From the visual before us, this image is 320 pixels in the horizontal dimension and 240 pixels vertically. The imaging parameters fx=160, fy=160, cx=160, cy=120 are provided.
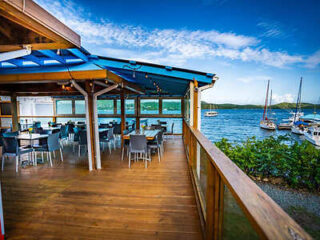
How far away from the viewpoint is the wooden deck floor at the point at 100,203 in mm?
2136

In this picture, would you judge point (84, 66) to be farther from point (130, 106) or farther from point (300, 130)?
point (300, 130)

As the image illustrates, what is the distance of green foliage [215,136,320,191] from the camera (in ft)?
15.2

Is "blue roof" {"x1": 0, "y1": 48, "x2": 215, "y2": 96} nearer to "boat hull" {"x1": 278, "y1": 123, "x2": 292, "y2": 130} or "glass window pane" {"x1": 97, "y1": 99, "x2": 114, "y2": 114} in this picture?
"glass window pane" {"x1": 97, "y1": 99, "x2": 114, "y2": 114}

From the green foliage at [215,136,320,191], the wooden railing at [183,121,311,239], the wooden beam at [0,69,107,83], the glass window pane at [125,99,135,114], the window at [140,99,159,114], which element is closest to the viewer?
the wooden railing at [183,121,311,239]

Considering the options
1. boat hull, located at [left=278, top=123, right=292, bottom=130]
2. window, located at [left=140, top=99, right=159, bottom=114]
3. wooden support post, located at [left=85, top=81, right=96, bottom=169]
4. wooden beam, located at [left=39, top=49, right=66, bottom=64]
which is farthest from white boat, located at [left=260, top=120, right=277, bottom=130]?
wooden beam, located at [left=39, top=49, right=66, bottom=64]

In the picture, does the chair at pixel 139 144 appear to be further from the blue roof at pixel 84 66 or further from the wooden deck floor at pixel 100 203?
the blue roof at pixel 84 66

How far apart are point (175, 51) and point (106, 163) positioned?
486 inches

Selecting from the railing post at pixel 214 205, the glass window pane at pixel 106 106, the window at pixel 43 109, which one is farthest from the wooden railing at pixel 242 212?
the window at pixel 43 109

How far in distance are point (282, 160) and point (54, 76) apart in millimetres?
6935

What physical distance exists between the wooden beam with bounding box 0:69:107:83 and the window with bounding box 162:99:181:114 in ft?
21.4

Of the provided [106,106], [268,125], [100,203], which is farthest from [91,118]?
[268,125]

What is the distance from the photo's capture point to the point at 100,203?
2766 millimetres

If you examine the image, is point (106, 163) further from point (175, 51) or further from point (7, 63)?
point (175, 51)

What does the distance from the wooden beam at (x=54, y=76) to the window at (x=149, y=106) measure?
6.41 metres
